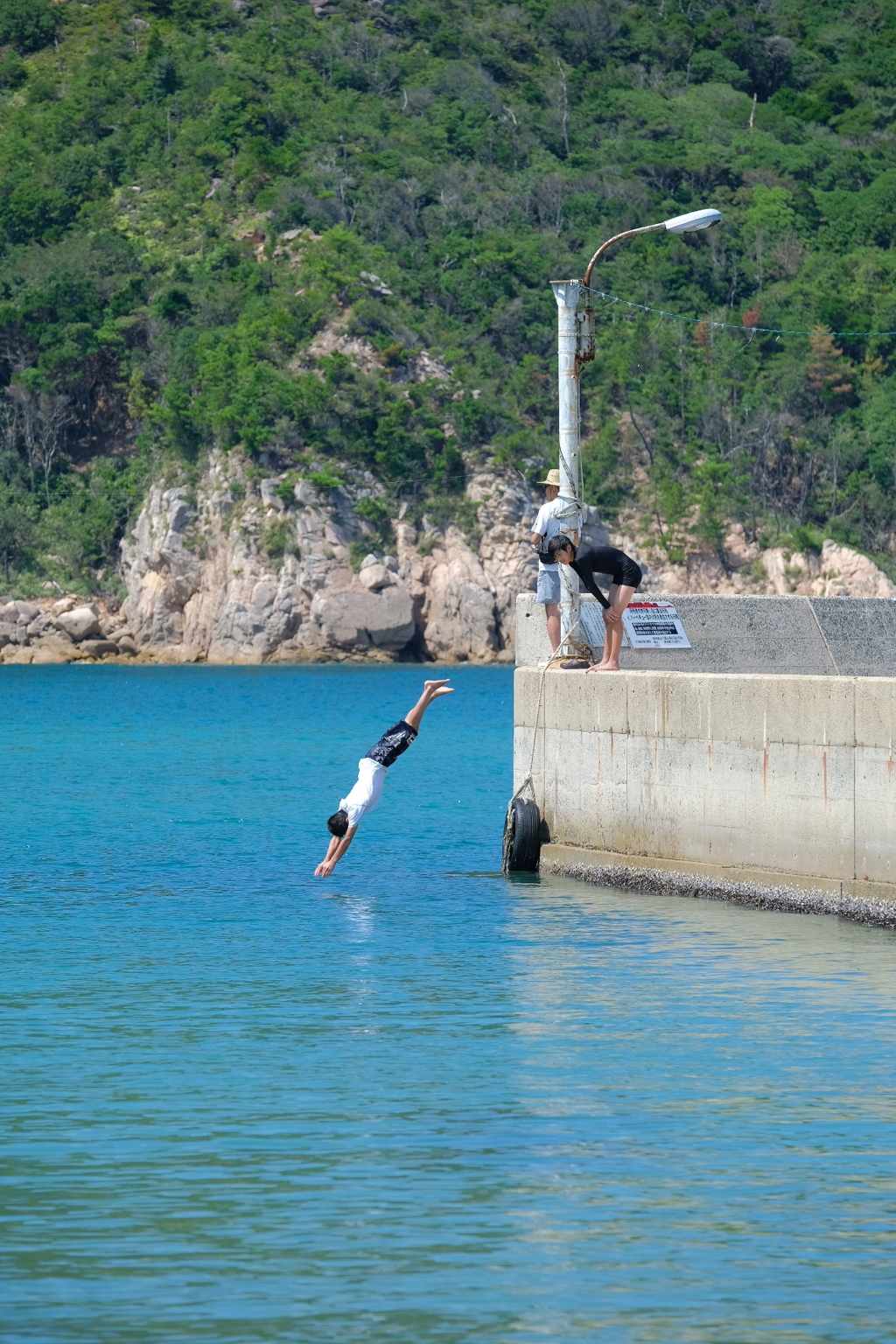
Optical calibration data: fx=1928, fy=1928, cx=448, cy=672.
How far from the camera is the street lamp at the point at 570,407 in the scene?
1898cm

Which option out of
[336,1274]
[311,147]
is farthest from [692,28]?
[336,1274]

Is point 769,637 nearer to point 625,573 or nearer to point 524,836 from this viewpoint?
point 625,573

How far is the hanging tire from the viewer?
19344 millimetres

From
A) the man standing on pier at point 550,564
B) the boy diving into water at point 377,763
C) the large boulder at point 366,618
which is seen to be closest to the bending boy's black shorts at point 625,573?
the man standing on pier at point 550,564

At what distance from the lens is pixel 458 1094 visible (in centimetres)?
1059

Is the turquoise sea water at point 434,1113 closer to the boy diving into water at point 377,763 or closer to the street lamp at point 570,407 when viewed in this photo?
the boy diving into water at point 377,763

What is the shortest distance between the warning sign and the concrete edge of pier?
7.83 ft

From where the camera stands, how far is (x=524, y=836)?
19.3 m

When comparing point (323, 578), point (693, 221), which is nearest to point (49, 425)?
point (323, 578)

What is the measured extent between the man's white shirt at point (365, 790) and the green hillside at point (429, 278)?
77663mm

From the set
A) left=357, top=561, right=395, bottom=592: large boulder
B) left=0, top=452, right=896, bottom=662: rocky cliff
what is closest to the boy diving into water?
left=0, top=452, right=896, bottom=662: rocky cliff

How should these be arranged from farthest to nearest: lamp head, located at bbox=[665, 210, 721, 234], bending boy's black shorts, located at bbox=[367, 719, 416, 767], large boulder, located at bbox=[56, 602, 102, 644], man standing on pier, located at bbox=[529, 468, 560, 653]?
large boulder, located at bbox=[56, 602, 102, 644] → man standing on pier, located at bbox=[529, 468, 560, 653] → bending boy's black shorts, located at bbox=[367, 719, 416, 767] → lamp head, located at bbox=[665, 210, 721, 234]

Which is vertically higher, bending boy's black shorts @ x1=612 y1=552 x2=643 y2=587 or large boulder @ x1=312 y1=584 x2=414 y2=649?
bending boy's black shorts @ x1=612 y1=552 x2=643 y2=587

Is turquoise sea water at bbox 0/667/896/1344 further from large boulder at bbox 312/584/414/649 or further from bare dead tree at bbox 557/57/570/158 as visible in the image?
bare dead tree at bbox 557/57/570/158
